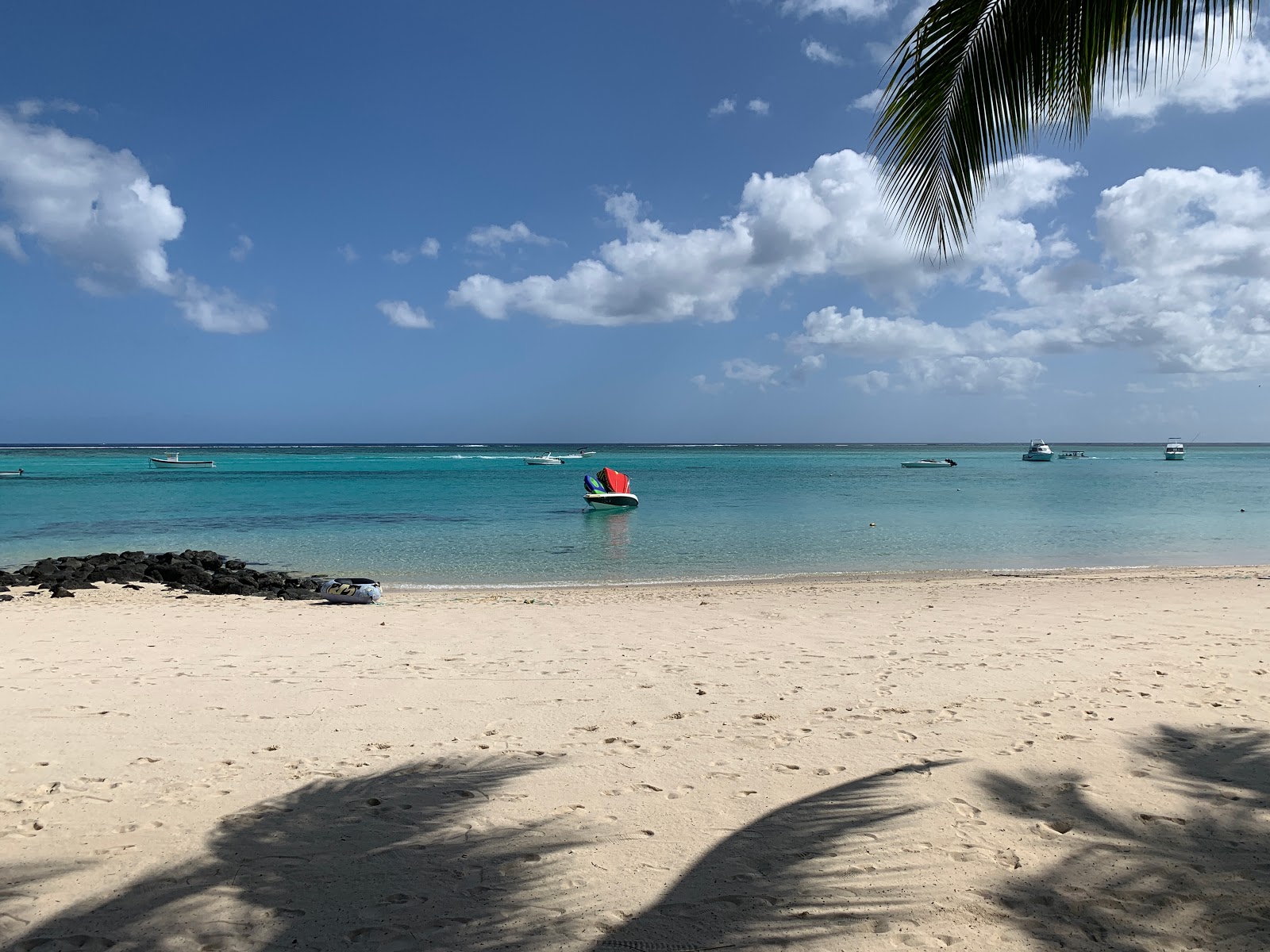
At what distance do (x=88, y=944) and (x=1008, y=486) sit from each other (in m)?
52.0

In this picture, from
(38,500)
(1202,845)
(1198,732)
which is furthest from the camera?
(38,500)

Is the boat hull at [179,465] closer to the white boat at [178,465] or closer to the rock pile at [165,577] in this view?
the white boat at [178,465]

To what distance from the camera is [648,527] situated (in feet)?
88.2

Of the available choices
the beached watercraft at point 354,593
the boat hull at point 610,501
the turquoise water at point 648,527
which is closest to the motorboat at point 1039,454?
the turquoise water at point 648,527

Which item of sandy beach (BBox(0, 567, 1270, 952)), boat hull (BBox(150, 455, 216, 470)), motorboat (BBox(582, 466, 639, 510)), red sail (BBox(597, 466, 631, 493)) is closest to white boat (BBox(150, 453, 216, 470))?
boat hull (BBox(150, 455, 216, 470))

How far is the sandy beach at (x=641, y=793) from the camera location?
328cm

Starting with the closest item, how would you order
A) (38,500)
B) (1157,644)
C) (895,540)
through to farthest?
(1157,644) → (895,540) → (38,500)

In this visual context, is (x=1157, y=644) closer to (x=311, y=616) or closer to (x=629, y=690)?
(x=629, y=690)

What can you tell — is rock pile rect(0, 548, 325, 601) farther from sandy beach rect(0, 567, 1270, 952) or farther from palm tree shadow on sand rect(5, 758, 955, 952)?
palm tree shadow on sand rect(5, 758, 955, 952)

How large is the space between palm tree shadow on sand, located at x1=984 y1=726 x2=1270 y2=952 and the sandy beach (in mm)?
16

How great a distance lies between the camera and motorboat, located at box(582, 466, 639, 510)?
3181cm

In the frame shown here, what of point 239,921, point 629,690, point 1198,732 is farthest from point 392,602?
point 1198,732

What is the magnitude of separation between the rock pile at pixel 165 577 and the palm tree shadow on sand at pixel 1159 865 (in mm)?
12312

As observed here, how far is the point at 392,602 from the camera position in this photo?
42.4ft
